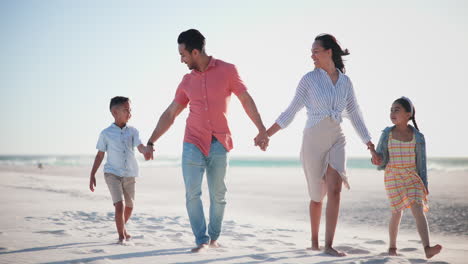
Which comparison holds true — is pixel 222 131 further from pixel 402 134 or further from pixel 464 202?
pixel 464 202

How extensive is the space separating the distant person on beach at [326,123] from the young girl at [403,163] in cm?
21

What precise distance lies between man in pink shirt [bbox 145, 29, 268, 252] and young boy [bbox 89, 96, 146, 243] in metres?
0.66

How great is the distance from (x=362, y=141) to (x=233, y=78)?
1700mm

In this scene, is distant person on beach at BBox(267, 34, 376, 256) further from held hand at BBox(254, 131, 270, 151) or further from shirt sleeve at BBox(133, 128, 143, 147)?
shirt sleeve at BBox(133, 128, 143, 147)

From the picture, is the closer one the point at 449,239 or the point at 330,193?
the point at 330,193

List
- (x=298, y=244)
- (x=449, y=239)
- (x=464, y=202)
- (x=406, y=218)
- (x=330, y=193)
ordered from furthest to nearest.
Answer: (x=464, y=202), (x=406, y=218), (x=449, y=239), (x=298, y=244), (x=330, y=193)

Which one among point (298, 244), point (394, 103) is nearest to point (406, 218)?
point (298, 244)

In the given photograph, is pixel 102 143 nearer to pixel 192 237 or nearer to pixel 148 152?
pixel 148 152

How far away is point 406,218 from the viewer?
28.4ft

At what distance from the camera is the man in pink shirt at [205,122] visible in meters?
4.39

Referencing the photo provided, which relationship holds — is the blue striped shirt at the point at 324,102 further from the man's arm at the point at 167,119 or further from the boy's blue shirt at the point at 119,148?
the boy's blue shirt at the point at 119,148

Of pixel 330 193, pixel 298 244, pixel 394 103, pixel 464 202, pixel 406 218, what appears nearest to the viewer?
pixel 330 193

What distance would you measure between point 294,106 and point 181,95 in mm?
1320

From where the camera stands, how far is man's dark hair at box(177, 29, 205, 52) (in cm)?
439
